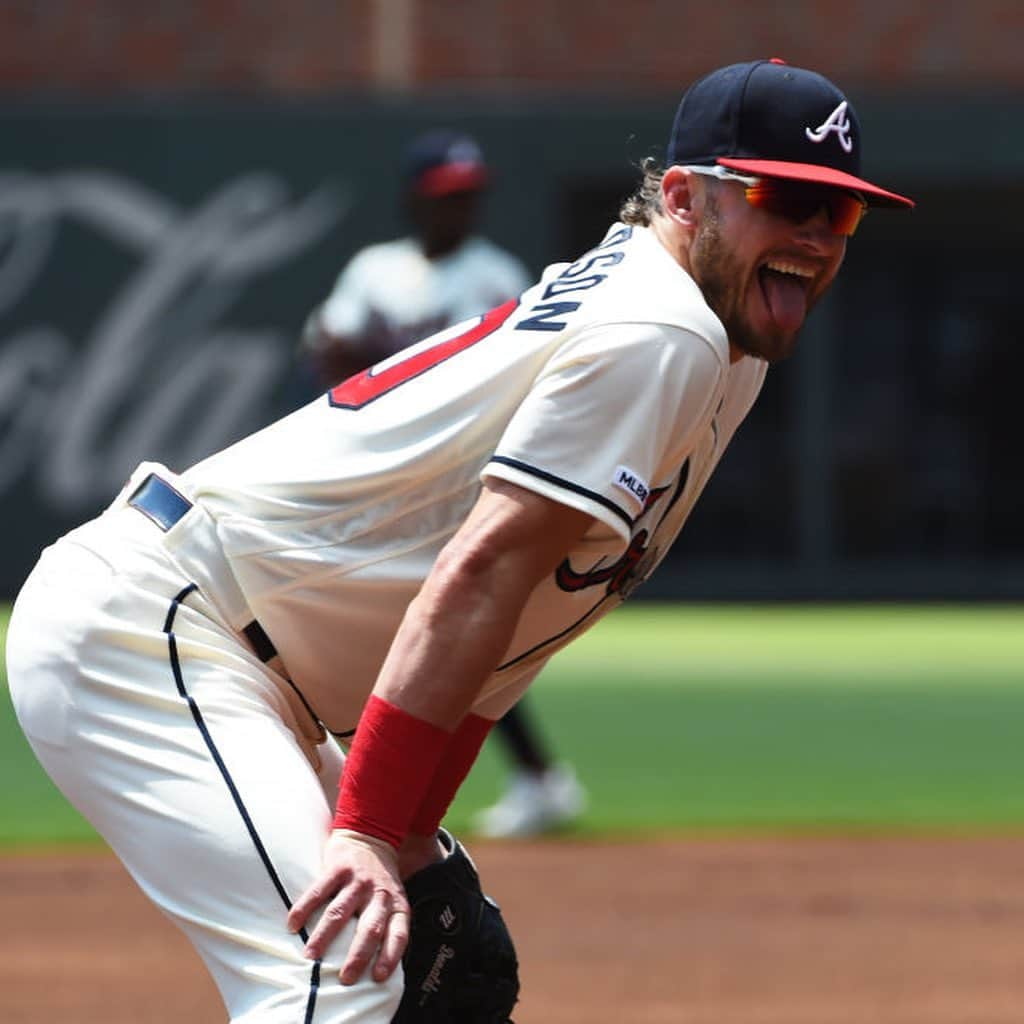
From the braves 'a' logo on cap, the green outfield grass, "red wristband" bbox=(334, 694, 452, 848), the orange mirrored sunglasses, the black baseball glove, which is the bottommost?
the green outfield grass

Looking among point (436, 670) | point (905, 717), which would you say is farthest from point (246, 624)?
point (905, 717)

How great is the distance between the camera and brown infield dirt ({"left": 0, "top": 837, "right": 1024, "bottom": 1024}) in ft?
20.2

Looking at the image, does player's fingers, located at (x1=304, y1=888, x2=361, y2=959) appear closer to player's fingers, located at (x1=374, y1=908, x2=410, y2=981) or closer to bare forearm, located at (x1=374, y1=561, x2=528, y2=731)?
player's fingers, located at (x1=374, y1=908, x2=410, y2=981)

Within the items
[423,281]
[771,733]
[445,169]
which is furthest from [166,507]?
[771,733]

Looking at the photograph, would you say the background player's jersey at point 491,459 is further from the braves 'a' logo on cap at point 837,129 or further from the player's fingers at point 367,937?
the player's fingers at point 367,937

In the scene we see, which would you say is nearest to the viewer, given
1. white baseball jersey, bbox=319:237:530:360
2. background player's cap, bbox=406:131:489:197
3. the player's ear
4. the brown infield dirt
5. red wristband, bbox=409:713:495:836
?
the player's ear

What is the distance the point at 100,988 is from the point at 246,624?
3032mm

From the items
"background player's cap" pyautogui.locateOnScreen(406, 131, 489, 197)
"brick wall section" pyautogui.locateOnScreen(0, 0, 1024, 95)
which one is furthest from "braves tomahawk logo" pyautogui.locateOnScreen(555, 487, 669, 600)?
"brick wall section" pyautogui.locateOnScreen(0, 0, 1024, 95)

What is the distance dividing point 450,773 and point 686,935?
319cm

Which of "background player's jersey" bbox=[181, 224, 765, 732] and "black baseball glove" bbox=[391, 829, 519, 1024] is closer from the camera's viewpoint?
"background player's jersey" bbox=[181, 224, 765, 732]

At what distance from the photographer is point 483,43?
21656 millimetres

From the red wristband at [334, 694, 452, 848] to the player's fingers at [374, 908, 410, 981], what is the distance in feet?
0.38

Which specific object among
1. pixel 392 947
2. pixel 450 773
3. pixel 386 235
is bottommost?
pixel 386 235

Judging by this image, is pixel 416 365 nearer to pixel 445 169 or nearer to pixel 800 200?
pixel 800 200
